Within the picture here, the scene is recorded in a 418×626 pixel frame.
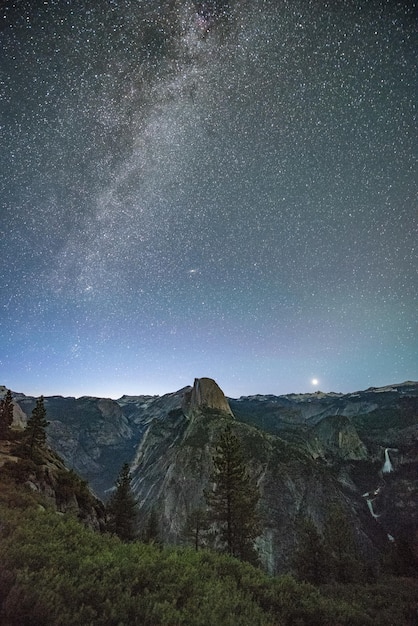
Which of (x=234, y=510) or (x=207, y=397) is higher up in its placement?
(x=207, y=397)

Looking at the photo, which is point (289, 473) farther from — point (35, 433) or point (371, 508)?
point (35, 433)

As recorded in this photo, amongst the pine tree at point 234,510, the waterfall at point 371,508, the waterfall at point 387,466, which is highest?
the pine tree at point 234,510

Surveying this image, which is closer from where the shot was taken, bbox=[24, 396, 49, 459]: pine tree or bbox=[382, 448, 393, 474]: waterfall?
bbox=[24, 396, 49, 459]: pine tree

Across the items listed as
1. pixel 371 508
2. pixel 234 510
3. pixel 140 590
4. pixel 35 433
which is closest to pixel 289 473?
pixel 371 508

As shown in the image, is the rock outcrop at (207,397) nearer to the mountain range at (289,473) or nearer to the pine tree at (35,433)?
the mountain range at (289,473)

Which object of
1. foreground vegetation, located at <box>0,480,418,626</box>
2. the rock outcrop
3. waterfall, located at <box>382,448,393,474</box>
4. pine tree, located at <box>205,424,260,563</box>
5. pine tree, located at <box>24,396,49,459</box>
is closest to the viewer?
foreground vegetation, located at <box>0,480,418,626</box>

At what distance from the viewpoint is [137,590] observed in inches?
261

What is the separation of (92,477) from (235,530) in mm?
156952

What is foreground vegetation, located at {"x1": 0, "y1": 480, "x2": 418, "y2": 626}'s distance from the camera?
5281 mm

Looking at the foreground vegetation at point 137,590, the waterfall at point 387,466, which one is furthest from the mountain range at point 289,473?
the foreground vegetation at point 137,590

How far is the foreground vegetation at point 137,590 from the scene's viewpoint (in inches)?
208

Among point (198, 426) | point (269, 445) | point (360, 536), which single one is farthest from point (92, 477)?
point (360, 536)

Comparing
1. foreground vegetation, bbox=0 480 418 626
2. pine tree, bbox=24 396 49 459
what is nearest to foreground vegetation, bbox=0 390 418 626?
foreground vegetation, bbox=0 480 418 626

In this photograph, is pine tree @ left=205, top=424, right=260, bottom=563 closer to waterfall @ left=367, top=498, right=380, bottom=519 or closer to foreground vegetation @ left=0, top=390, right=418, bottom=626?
foreground vegetation @ left=0, top=390, right=418, bottom=626
